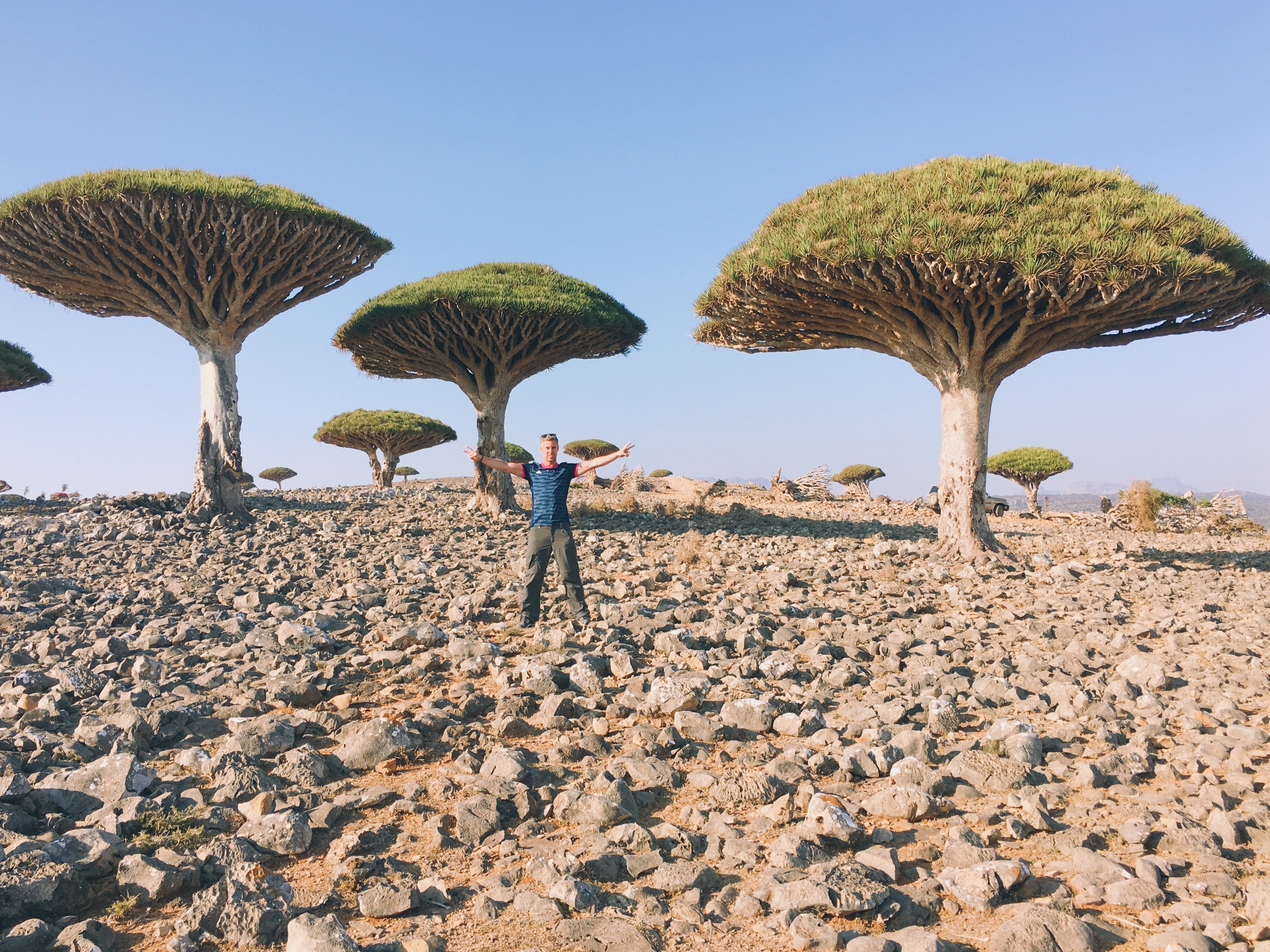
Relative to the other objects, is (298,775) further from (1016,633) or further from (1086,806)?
(1016,633)

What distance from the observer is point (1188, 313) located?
11477 millimetres

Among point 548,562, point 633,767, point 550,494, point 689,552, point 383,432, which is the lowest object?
point 633,767

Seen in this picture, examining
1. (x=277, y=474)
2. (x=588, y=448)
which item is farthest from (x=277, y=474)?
(x=588, y=448)

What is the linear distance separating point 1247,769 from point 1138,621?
413 cm

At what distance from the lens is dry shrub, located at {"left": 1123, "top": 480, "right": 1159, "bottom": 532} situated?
2014 centimetres

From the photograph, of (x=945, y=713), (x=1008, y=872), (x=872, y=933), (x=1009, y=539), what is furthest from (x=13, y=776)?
(x=1009, y=539)

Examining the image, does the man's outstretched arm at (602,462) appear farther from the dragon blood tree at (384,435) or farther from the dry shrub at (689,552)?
the dragon blood tree at (384,435)

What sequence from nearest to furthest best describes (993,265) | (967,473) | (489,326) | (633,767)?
(633,767)
(993,265)
(967,473)
(489,326)

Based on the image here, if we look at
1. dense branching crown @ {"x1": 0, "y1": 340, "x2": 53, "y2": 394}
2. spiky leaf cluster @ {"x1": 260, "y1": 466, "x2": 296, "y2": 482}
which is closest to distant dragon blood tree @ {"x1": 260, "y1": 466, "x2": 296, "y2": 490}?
spiky leaf cluster @ {"x1": 260, "y1": 466, "x2": 296, "y2": 482}

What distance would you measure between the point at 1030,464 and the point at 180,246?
36633 mm

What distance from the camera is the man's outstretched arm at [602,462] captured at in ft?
25.1

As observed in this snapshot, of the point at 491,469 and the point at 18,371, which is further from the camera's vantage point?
the point at 18,371

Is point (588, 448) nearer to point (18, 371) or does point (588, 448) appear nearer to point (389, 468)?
point (389, 468)

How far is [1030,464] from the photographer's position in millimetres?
37094
